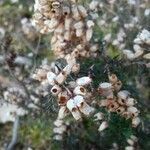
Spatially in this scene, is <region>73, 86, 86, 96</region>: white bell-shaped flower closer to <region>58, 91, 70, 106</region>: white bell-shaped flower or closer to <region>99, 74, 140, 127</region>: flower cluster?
<region>58, 91, 70, 106</region>: white bell-shaped flower

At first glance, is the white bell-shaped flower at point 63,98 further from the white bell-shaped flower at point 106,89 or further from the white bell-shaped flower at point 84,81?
the white bell-shaped flower at point 106,89

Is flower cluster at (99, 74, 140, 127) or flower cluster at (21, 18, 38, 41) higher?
flower cluster at (99, 74, 140, 127)

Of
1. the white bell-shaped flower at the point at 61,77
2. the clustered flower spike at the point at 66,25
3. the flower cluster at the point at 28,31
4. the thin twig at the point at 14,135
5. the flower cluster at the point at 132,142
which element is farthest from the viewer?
the flower cluster at the point at 28,31

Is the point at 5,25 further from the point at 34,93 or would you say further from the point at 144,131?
the point at 144,131

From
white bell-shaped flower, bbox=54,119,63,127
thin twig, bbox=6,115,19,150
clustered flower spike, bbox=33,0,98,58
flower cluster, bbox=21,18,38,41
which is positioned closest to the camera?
clustered flower spike, bbox=33,0,98,58

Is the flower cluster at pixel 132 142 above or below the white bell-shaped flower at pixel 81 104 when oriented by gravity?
below

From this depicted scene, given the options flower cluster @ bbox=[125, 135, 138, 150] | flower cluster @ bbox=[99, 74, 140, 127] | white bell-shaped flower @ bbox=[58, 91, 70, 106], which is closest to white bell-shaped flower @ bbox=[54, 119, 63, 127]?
flower cluster @ bbox=[125, 135, 138, 150]

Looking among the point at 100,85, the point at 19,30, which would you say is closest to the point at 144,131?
the point at 100,85

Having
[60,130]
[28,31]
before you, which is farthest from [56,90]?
[28,31]

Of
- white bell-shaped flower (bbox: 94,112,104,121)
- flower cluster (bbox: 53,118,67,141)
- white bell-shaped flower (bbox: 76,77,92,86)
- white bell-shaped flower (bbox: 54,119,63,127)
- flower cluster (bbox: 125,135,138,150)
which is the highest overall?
white bell-shaped flower (bbox: 76,77,92,86)

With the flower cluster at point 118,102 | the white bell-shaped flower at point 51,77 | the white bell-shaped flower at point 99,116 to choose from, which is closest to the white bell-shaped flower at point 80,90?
the white bell-shaped flower at point 51,77
